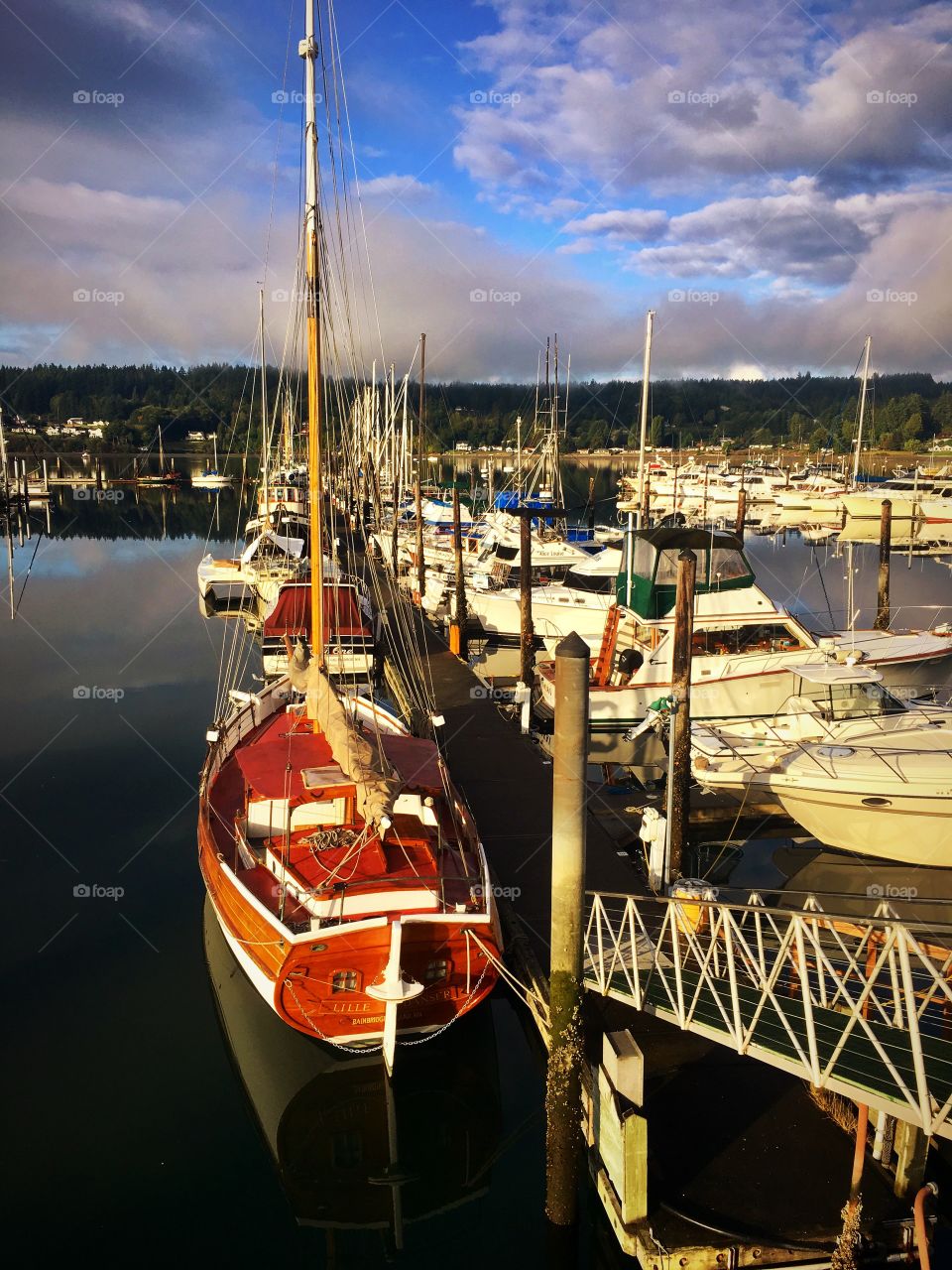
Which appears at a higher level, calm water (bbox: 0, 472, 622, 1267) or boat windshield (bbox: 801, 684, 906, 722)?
boat windshield (bbox: 801, 684, 906, 722)

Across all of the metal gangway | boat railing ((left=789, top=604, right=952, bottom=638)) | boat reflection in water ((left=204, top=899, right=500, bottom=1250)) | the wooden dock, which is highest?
the metal gangway

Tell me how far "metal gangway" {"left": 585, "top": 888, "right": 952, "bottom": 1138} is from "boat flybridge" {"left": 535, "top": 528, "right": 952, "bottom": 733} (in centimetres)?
1035

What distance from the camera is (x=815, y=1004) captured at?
9.09 metres

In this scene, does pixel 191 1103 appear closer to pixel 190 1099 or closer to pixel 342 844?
pixel 190 1099

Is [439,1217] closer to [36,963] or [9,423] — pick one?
[36,963]

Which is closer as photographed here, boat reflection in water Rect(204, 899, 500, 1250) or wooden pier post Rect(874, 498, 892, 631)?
boat reflection in water Rect(204, 899, 500, 1250)

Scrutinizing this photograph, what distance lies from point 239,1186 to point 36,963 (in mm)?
5728

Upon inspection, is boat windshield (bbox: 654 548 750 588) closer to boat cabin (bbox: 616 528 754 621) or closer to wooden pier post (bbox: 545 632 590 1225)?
boat cabin (bbox: 616 528 754 621)

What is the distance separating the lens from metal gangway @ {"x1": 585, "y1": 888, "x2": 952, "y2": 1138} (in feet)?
23.9

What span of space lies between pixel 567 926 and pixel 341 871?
3891 mm

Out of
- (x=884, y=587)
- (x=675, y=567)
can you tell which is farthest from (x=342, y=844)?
(x=884, y=587)

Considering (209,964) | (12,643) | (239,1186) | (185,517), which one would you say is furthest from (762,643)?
(185,517)

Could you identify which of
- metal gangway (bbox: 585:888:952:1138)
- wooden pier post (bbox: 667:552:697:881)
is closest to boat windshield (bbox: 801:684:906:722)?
wooden pier post (bbox: 667:552:697:881)

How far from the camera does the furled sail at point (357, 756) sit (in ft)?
36.3
